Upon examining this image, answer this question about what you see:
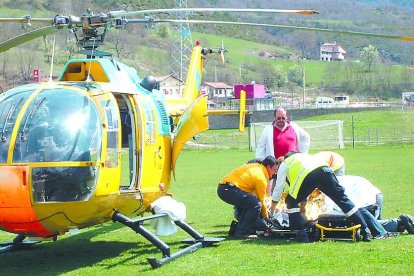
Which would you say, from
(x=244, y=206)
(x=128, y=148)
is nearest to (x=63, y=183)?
(x=128, y=148)

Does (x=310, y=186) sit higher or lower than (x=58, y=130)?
lower

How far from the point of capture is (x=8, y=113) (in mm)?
9211

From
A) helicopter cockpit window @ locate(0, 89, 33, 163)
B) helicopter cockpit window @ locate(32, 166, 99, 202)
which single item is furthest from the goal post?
helicopter cockpit window @ locate(32, 166, 99, 202)

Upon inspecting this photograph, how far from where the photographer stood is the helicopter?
8766 millimetres

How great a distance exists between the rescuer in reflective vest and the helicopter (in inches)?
53.5

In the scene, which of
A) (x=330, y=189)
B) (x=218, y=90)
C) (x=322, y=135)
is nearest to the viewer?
(x=330, y=189)

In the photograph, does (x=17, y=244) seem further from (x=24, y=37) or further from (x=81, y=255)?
(x=24, y=37)

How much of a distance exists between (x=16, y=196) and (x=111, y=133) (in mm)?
1614

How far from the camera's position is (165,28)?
156m

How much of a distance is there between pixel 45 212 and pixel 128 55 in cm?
12254

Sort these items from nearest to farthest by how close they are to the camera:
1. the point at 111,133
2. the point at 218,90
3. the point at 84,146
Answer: the point at 84,146
the point at 111,133
the point at 218,90

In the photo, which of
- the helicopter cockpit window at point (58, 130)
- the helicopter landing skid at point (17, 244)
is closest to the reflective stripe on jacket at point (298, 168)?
the helicopter cockpit window at point (58, 130)

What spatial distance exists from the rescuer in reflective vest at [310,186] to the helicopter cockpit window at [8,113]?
3.91 meters

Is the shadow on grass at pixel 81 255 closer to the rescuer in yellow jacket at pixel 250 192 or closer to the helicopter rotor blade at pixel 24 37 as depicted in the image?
the rescuer in yellow jacket at pixel 250 192
